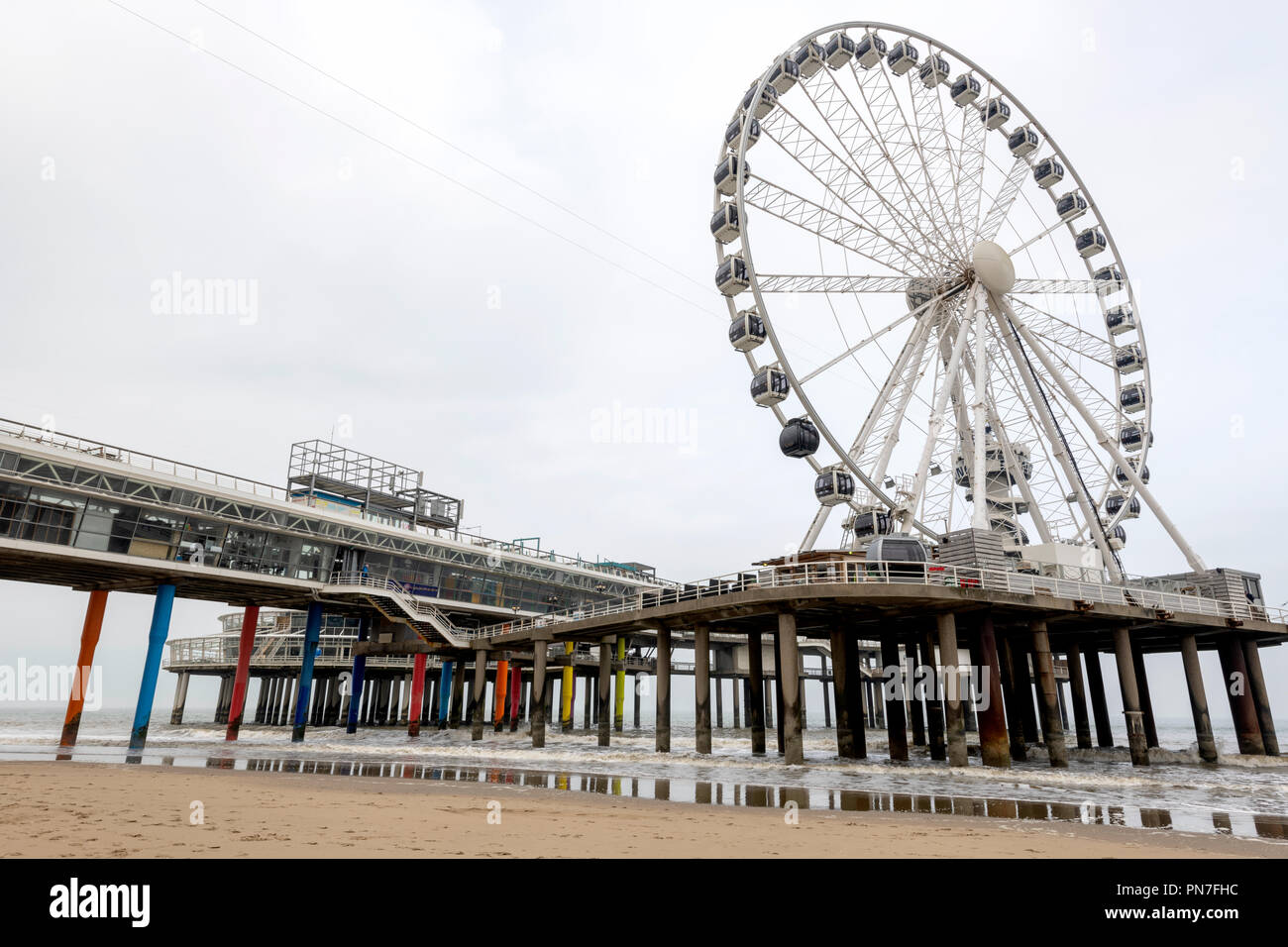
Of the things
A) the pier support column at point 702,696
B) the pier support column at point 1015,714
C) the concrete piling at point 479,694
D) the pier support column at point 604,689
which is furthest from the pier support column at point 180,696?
the pier support column at point 1015,714

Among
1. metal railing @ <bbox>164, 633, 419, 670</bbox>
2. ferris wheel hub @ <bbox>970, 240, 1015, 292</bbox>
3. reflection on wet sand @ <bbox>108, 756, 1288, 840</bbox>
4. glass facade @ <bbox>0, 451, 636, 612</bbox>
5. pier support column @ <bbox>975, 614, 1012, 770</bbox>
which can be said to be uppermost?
ferris wheel hub @ <bbox>970, 240, 1015, 292</bbox>

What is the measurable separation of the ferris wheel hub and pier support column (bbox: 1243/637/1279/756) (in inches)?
817

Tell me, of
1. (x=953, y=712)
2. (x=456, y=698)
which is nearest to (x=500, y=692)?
(x=456, y=698)

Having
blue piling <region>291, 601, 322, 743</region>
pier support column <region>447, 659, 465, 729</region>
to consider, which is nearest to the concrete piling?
blue piling <region>291, 601, 322, 743</region>

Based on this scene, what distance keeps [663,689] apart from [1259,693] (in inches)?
1108

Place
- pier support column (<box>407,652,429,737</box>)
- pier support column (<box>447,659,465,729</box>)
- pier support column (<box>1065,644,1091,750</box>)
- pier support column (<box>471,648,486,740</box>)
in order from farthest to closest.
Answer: pier support column (<box>447,659,465,729</box>)
pier support column (<box>407,652,429,737</box>)
pier support column (<box>471,648,486,740</box>)
pier support column (<box>1065,644,1091,750</box>)

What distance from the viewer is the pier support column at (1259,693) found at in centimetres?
3372

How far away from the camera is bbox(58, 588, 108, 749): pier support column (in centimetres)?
3300

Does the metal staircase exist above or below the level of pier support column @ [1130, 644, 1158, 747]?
above

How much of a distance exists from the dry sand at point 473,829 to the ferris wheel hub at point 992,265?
32223 mm

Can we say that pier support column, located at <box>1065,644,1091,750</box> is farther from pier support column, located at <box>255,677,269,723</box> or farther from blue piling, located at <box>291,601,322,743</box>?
pier support column, located at <box>255,677,269,723</box>
